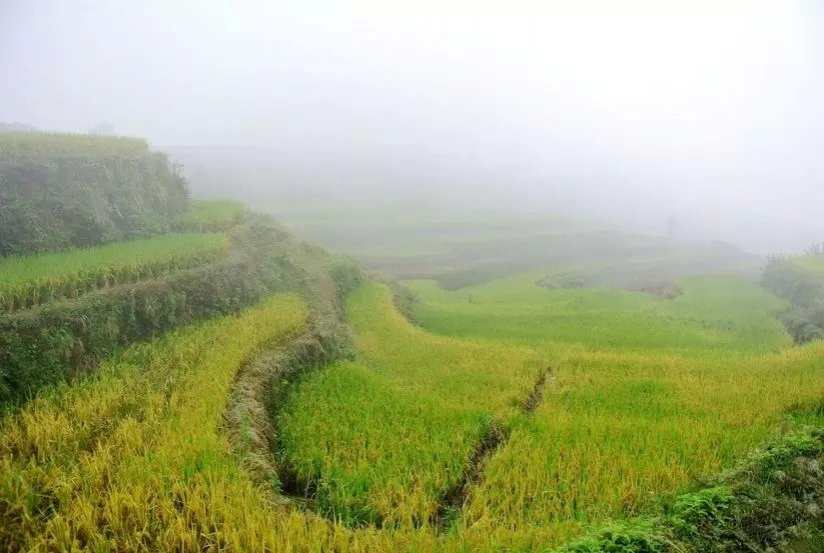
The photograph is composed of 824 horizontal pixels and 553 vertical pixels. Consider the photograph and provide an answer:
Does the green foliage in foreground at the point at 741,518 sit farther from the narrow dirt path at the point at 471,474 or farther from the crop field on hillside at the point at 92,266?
the crop field on hillside at the point at 92,266

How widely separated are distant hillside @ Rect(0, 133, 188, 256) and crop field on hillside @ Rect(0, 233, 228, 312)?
2.90ft

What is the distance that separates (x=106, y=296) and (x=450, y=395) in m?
7.73

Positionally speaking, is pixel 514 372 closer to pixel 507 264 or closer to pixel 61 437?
pixel 61 437

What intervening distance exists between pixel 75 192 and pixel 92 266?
608cm

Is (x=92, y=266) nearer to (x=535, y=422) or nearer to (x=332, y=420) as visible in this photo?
(x=332, y=420)

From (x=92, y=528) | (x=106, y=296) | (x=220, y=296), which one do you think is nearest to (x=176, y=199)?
(x=220, y=296)

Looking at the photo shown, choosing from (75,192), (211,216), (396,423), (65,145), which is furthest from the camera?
(211,216)

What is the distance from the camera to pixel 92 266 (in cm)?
1341

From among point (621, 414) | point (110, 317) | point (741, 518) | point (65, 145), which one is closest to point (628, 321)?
point (621, 414)

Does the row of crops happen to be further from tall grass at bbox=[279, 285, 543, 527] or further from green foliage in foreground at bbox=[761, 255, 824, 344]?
green foliage in foreground at bbox=[761, 255, 824, 344]

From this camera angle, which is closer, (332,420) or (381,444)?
(381,444)

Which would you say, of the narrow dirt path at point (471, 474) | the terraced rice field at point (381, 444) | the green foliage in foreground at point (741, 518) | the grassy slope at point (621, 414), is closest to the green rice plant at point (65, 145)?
the terraced rice field at point (381, 444)

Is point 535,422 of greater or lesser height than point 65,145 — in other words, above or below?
below

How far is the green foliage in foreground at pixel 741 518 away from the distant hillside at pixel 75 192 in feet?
52.5
